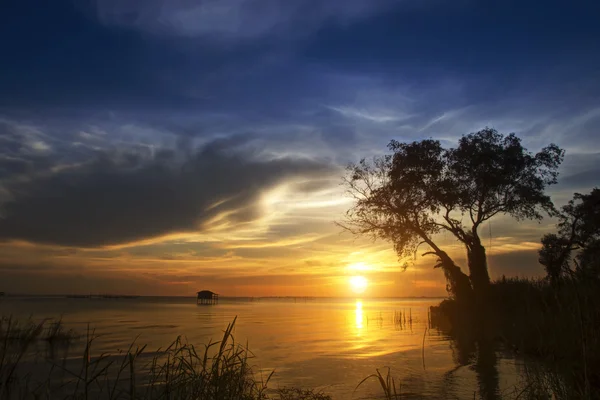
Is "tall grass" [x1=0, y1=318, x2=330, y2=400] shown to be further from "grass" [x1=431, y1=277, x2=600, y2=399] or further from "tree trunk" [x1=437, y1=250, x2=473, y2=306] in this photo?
"tree trunk" [x1=437, y1=250, x2=473, y2=306]

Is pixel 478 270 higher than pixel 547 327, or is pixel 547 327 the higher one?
pixel 478 270

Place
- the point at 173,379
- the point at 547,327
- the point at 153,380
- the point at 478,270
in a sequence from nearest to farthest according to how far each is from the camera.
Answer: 1. the point at 173,379
2. the point at 153,380
3. the point at 547,327
4. the point at 478,270

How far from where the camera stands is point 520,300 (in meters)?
29.7

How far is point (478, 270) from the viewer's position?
108 ft

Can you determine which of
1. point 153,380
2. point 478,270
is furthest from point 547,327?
point 478,270

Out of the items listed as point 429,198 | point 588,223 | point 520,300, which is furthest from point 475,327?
point 588,223

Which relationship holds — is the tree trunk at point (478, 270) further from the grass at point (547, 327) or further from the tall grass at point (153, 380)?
the tall grass at point (153, 380)

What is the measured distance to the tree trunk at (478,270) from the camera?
32719 millimetres

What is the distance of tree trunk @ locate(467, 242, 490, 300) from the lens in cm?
3272

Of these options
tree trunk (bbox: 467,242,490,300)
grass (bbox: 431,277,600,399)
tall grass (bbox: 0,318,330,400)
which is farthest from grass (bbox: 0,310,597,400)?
tree trunk (bbox: 467,242,490,300)

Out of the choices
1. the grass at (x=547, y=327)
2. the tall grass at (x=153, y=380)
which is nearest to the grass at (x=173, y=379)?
the tall grass at (x=153, y=380)

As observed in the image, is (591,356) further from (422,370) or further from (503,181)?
(503,181)

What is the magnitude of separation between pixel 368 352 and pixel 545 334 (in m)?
7.09

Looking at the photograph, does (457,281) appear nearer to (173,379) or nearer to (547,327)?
(547,327)
